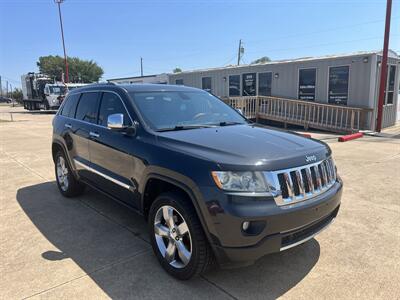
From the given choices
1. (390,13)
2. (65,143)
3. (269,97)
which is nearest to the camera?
(65,143)

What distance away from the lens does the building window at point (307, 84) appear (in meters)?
14.7

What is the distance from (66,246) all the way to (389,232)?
145 inches

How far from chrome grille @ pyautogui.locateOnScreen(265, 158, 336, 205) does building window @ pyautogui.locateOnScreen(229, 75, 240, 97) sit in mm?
15306

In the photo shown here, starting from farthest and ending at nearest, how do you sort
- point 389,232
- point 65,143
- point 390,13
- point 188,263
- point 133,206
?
1. point 390,13
2. point 65,143
3. point 389,232
4. point 133,206
5. point 188,263

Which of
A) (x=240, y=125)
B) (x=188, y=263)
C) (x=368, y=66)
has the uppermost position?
(x=368, y=66)

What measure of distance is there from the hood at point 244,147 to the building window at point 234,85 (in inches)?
582

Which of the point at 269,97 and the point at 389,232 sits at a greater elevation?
the point at 269,97

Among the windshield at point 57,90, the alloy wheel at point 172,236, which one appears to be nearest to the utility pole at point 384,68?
the alloy wheel at point 172,236

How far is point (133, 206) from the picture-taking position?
11.9ft

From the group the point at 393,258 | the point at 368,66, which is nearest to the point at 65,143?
the point at 393,258

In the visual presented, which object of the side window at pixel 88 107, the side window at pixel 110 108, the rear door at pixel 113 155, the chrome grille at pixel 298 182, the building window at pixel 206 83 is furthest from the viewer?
the building window at pixel 206 83

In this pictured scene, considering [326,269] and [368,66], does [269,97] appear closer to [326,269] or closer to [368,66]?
[368,66]

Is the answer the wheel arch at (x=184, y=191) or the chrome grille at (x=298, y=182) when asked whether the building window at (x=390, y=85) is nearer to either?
the chrome grille at (x=298, y=182)

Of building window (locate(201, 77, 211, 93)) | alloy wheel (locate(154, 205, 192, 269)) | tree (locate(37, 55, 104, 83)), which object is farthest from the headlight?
tree (locate(37, 55, 104, 83))
